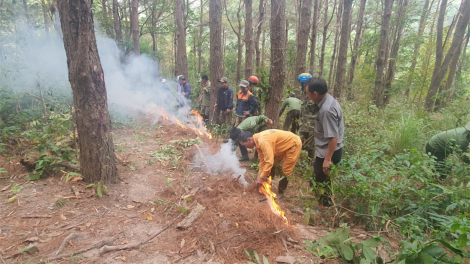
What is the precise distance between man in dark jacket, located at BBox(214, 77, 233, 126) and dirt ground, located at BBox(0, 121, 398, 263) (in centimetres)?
376

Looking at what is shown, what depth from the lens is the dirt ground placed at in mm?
2605

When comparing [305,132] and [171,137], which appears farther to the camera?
[171,137]

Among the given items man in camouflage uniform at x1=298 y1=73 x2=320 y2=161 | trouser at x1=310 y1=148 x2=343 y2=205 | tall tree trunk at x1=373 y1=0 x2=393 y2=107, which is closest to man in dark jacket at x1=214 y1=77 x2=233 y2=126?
man in camouflage uniform at x1=298 y1=73 x2=320 y2=161

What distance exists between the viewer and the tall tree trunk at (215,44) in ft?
27.2

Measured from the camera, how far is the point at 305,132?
524 centimetres

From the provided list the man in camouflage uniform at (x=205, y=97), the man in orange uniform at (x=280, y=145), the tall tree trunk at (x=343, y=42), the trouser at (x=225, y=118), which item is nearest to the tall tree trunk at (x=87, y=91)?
the man in orange uniform at (x=280, y=145)

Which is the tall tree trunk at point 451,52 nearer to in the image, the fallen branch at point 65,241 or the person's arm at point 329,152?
the person's arm at point 329,152

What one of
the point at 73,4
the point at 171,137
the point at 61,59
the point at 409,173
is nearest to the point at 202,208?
the point at 409,173

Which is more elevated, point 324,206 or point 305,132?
point 305,132

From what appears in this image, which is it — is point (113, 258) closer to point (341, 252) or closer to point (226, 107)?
point (341, 252)

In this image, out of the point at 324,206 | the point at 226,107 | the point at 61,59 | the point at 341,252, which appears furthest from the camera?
the point at 61,59

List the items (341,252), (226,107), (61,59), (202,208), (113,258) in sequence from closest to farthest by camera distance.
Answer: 1. (341,252)
2. (113,258)
3. (202,208)
4. (226,107)
5. (61,59)

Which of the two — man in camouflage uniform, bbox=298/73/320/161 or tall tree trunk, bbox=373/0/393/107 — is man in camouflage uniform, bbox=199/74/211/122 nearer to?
man in camouflage uniform, bbox=298/73/320/161

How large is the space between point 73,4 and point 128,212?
125 inches
